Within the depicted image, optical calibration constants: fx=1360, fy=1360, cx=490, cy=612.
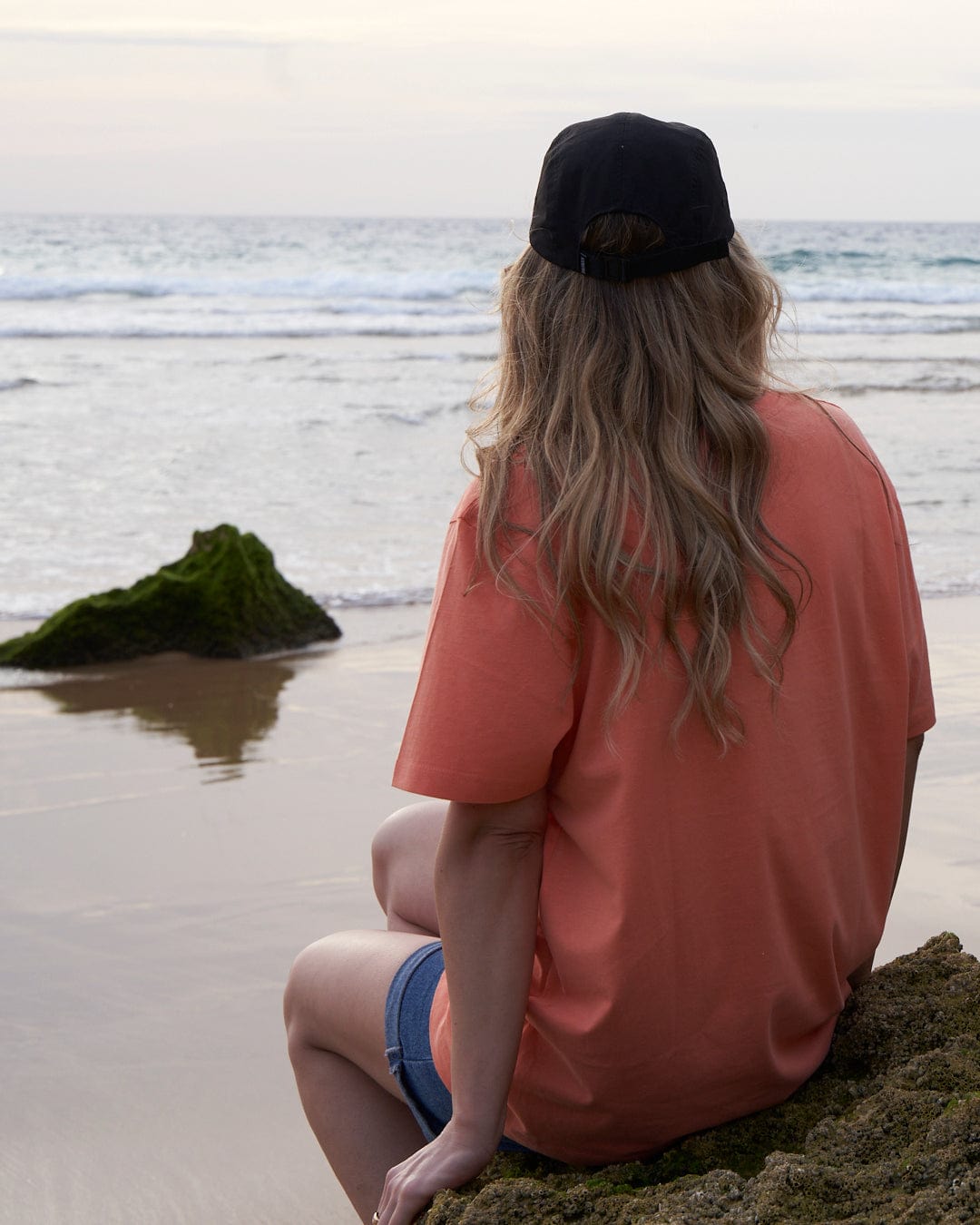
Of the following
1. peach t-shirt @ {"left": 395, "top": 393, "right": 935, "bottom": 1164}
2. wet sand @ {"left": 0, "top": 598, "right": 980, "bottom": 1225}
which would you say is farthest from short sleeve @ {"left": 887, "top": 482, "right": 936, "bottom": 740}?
wet sand @ {"left": 0, "top": 598, "right": 980, "bottom": 1225}

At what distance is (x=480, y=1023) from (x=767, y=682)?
528 mm

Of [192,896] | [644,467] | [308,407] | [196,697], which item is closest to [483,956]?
[644,467]

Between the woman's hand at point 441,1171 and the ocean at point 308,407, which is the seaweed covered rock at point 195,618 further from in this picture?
the woman's hand at point 441,1171

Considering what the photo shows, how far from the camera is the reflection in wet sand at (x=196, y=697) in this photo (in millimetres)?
4617

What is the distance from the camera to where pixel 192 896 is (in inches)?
137

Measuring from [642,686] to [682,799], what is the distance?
5.7 inches

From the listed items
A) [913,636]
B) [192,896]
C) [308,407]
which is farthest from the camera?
[308,407]

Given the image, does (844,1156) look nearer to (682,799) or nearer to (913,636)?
(682,799)

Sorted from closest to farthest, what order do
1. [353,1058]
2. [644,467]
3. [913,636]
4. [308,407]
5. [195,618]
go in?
[644,467]
[913,636]
[353,1058]
[195,618]
[308,407]

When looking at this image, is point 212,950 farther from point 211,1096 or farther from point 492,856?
point 492,856

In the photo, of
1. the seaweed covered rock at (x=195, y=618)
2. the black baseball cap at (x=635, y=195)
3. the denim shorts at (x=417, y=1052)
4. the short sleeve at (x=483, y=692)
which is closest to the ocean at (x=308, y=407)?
the black baseball cap at (x=635, y=195)

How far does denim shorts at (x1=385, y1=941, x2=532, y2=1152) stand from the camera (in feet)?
5.90

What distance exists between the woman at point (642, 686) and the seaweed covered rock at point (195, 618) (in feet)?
13.0

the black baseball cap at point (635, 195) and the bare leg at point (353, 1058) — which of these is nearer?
the black baseball cap at point (635, 195)
